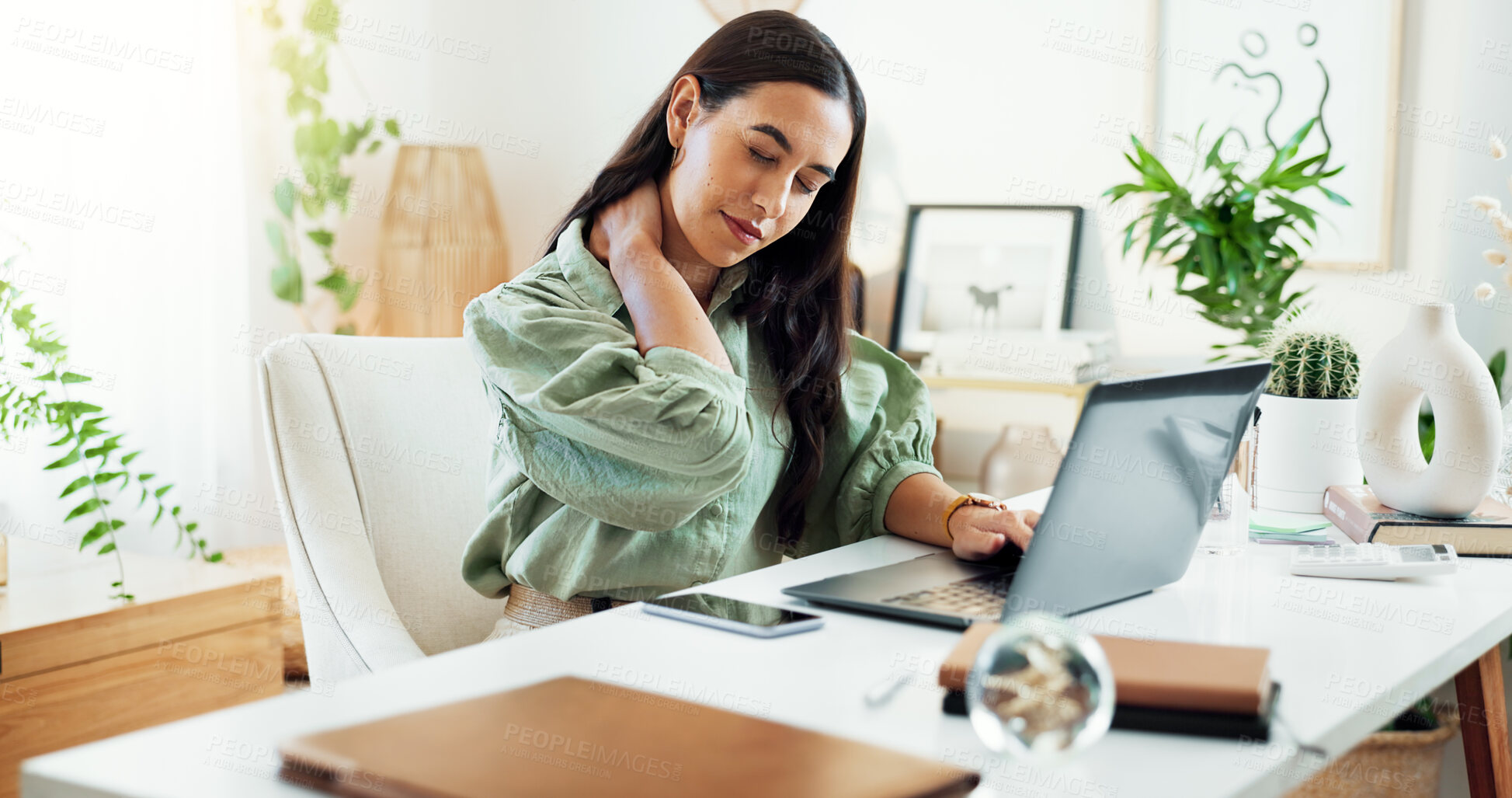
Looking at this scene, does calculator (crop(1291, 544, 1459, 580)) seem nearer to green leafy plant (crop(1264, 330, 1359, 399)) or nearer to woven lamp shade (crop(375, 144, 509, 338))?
green leafy plant (crop(1264, 330, 1359, 399))

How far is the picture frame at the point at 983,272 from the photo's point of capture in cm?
296

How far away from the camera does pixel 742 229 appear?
1163 mm

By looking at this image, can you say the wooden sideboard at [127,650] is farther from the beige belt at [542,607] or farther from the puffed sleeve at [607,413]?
the puffed sleeve at [607,413]

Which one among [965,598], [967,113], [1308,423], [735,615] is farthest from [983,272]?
[735,615]

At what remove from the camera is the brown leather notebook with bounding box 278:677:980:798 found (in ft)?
1.79

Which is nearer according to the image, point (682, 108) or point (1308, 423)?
point (682, 108)

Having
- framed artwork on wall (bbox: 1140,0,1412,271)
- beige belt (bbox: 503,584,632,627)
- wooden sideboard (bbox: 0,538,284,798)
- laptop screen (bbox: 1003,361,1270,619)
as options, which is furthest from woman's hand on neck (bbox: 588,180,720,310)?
framed artwork on wall (bbox: 1140,0,1412,271)

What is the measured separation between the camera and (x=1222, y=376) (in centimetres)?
91

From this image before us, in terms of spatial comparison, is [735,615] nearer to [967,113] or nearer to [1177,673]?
[1177,673]

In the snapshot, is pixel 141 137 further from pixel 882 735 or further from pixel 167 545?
pixel 882 735

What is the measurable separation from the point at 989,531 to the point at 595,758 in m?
0.63

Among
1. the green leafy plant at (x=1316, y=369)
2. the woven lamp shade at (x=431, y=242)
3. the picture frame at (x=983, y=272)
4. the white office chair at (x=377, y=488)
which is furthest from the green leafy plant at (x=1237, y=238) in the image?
the woven lamp shade at (x=431, y=242)

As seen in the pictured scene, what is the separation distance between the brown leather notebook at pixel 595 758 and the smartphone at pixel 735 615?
0.19 metres

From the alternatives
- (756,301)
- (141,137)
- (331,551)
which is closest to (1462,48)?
(756,301)
